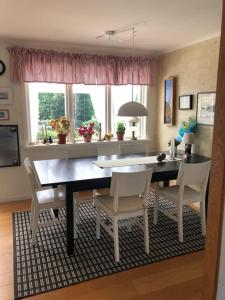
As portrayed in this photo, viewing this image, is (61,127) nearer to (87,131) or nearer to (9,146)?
(87,131)

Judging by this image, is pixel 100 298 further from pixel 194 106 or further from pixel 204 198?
pixel 194 106

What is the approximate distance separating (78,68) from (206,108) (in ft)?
6.96

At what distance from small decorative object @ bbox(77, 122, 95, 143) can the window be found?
14 centimetres

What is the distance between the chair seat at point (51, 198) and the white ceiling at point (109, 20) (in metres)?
2.00

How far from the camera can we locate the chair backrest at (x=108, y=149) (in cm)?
392

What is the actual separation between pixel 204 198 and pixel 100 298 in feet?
5.44

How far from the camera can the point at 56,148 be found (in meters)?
4.21

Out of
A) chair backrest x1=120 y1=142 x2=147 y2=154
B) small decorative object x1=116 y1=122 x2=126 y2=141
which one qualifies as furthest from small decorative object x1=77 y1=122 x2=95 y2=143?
chair backrest x1=120 y1=142 x2=147 y2=154

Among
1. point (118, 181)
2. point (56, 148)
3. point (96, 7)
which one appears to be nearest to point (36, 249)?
point (118, 181)

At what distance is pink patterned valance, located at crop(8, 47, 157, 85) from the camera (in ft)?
12.7

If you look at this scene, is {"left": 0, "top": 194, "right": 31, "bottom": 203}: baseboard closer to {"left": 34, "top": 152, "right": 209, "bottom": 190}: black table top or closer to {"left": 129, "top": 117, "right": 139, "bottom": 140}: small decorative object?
{"left": 34, "top": 152, "right": 209, "bottom": 190}: black table top

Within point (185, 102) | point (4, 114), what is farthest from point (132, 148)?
point (4, 114)

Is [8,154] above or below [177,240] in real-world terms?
above

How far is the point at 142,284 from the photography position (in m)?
2.22
